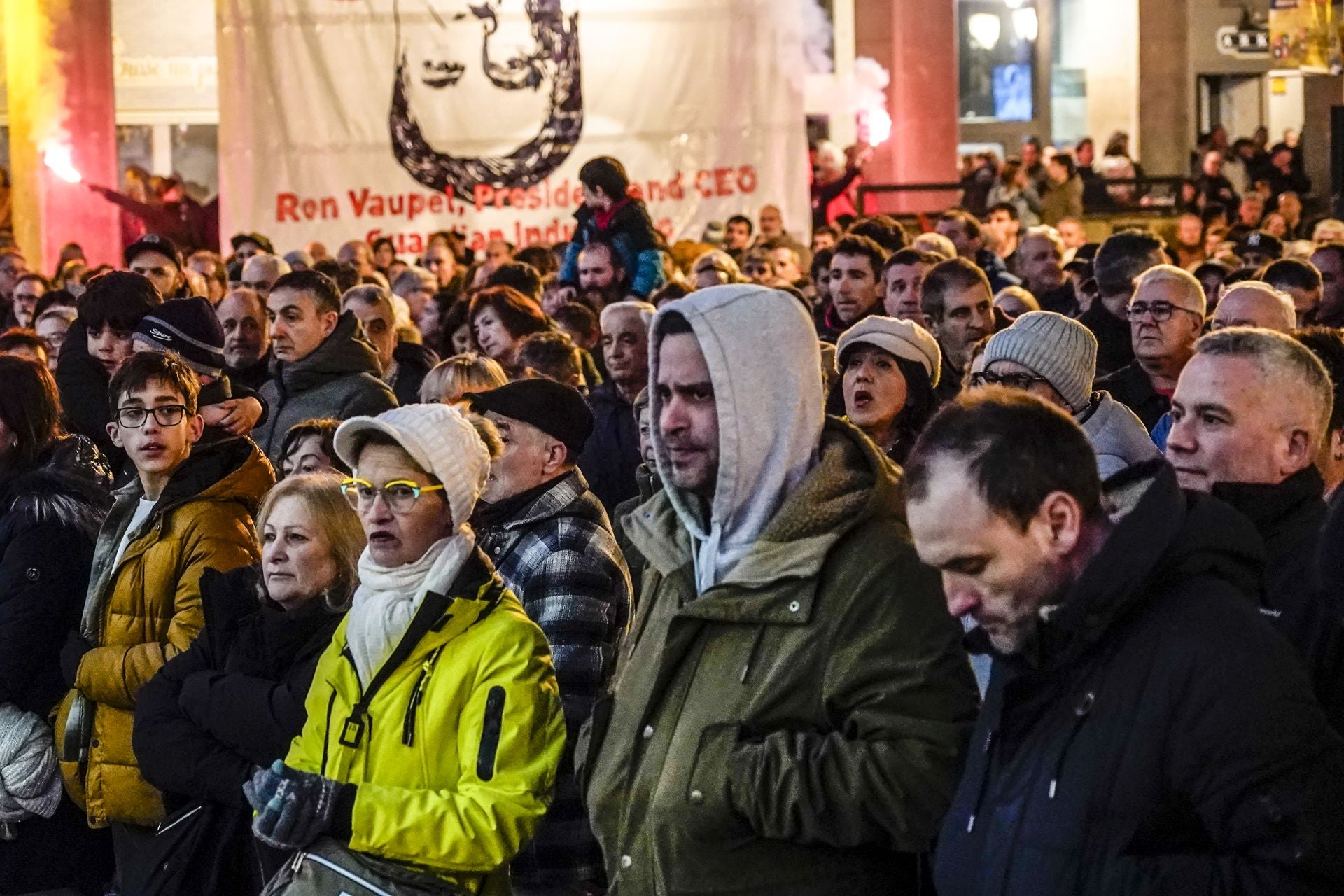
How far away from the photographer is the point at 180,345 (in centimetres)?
733

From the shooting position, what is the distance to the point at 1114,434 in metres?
5.69

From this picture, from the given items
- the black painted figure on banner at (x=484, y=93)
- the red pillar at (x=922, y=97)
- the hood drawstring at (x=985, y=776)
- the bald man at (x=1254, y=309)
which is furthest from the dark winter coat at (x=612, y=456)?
the red pillar at (x=922, y=97)

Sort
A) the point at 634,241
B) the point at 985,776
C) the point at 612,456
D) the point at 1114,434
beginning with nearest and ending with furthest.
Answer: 1. the point at 985,776
2. the point at 1114,434
3. the point at 612,456
4. the point at 634,241

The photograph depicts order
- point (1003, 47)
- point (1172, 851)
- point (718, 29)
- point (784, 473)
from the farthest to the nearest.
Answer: point (1003, 47) < point (718, 29) < point (784, 473) < point (1172, 851)

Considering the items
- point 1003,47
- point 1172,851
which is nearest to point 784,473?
point 1172,851

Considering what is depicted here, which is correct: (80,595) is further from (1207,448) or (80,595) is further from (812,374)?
(1207,448)

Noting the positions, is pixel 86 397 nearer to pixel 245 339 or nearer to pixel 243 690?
pixel 245 339

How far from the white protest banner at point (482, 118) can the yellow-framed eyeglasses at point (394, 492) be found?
37.4ft

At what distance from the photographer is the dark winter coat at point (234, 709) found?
483cm

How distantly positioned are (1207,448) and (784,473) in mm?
890

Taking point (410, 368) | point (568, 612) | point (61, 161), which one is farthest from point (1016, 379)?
point (61, 161)

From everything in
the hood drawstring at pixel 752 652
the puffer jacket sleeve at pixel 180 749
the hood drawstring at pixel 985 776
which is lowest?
the puffer jacket sleeve at pixel 180 749

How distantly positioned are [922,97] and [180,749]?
20.2 m

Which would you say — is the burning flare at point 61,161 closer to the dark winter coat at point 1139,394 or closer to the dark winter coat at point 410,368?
the dark winter coat at point 410,368
